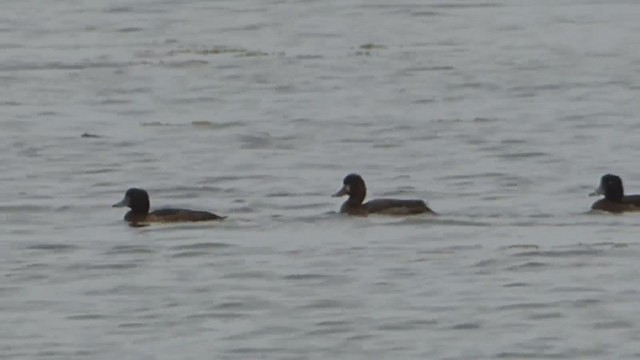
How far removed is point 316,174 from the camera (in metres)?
23.4

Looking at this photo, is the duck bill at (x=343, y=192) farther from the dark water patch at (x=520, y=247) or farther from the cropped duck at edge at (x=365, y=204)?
the dark water patch at (x=520, y=247)

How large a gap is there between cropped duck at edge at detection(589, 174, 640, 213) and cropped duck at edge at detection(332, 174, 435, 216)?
1.33m

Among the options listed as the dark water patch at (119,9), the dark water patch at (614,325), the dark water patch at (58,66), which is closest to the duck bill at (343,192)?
the dark water patch at (614,325)

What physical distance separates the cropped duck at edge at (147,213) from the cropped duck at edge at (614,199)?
294 centimetres

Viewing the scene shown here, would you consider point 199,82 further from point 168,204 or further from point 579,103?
point 168,204

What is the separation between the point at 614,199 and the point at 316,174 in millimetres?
3454

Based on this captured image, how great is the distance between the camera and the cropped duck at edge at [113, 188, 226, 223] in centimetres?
2061

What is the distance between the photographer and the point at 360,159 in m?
24.3

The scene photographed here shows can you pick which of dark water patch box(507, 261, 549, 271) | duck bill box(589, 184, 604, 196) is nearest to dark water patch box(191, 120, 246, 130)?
duck bill box(589, 184, 604, 196)

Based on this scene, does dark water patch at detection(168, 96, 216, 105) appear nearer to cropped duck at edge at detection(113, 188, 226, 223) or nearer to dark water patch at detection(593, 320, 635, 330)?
cropped duck at edge at detection(113, 188, 226, 223)

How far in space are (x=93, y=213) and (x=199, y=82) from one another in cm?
880

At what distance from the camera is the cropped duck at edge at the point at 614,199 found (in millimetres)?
20781

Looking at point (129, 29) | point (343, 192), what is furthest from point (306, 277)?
point (129, 29)

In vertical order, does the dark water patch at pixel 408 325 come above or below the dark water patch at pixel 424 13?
below
